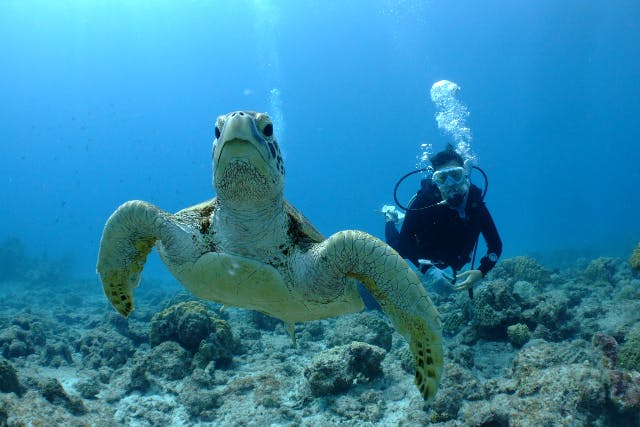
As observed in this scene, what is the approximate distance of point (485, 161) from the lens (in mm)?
121562

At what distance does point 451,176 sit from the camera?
22.1 feet

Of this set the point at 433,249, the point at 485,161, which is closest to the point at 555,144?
the point at 485,161

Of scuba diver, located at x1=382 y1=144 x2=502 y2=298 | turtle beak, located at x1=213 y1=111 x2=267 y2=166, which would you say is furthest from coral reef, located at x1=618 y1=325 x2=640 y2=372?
turtle beak, located at x1=213 y1=111 x2=267 y2=166

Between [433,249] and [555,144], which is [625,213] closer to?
[555,144]

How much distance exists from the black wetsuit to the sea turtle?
3.77m

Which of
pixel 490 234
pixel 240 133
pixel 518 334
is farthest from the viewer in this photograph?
pixel 490 234

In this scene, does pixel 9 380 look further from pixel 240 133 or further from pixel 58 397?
pixel 240 133

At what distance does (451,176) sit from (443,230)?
3.49 feet

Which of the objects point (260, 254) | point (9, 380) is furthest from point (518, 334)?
point (9, 380)

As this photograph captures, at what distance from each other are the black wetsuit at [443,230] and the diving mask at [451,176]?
1.21 feet

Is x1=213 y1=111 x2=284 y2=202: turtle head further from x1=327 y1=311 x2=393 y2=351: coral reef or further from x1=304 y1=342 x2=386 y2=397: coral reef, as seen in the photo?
x1=327 y1=311 x2=393 y2=351: coral reef

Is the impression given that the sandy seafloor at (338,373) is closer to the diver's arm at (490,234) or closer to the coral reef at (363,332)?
the coral reef at (363,332)

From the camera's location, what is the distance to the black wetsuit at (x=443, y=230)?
6.66 m

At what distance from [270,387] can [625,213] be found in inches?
5695
